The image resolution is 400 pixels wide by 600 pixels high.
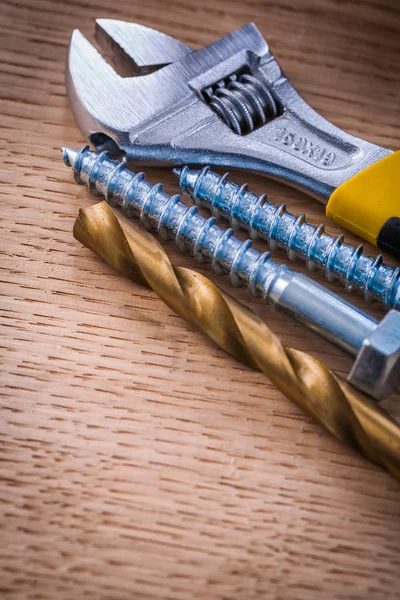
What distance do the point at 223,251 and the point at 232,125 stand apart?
0.25 meters

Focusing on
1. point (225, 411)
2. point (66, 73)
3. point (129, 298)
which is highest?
point (66, 73)

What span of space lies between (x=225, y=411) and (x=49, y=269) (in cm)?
34

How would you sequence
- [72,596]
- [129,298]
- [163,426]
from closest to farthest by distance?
Answer: [72,596], [163,426], [129,298]

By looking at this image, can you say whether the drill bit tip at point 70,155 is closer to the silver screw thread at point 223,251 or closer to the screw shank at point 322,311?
the silver screw thread at point 223,251

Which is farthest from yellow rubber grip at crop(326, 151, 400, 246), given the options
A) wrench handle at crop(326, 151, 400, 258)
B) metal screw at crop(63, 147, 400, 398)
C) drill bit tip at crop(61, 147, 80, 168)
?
drill bit tip at crop(61, 147, 80, 168)

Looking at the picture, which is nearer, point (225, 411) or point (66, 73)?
point (225, 411)

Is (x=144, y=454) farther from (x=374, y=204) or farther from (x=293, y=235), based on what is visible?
(x=374, y=204)

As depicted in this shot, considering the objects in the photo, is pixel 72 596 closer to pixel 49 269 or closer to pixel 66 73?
pixel 49 269

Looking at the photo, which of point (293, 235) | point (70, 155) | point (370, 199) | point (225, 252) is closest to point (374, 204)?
point (370, 199)

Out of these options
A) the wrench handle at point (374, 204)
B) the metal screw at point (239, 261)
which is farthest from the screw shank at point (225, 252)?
the wrench handle at point (374, 204)

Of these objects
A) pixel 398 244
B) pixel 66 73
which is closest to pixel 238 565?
pixel 398 244

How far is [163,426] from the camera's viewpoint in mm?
1011

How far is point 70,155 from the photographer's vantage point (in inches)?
45.9

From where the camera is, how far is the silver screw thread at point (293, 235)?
3.50 feet
